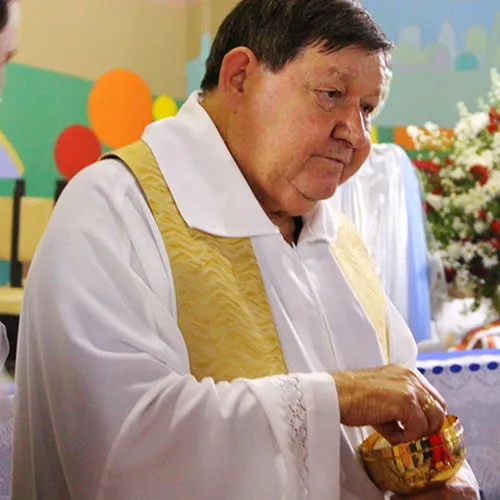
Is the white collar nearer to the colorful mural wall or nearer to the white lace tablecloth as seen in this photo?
the white lace tablecloth

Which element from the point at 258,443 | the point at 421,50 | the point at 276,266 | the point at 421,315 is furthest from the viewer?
the point at 421,50

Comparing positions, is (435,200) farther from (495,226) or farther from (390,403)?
(390,403)

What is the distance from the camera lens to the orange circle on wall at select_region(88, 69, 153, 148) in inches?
250

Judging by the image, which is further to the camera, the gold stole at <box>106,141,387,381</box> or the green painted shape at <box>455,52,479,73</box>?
the green painted shape at <box>455,52,479,73</box>

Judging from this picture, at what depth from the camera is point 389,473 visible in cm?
152

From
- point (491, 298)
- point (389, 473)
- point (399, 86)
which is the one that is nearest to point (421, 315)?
point (491, 298)

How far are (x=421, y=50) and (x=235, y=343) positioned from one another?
5.79 meters

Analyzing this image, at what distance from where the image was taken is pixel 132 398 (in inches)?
55.3

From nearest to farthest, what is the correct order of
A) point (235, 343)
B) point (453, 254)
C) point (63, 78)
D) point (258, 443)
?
point (258, 443) → point (235, 343) → point (453, 254) → point (63, 78)

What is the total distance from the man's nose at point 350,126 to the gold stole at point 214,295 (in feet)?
→ 0.91

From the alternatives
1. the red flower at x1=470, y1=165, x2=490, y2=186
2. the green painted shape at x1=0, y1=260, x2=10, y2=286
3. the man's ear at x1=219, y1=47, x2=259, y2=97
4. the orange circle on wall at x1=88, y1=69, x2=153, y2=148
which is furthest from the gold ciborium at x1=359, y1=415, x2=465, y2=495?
the orange circle on wall at x1=88, y1=69, x2=153, y2=148

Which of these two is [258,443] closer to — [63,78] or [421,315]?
[421,315]

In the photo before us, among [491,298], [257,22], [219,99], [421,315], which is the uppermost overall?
[257,22]

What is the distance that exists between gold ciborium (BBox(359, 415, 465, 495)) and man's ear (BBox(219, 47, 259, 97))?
2.41ft
